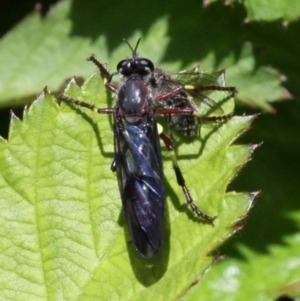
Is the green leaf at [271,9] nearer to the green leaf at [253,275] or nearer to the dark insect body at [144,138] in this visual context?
the dark insect body at [144,138]

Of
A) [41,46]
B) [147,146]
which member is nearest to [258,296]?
[147,146]

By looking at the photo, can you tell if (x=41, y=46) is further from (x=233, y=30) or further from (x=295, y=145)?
(x=295, y=145)

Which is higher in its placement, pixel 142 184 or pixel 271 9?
pixel 271 9

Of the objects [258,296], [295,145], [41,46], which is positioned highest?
[41,46]

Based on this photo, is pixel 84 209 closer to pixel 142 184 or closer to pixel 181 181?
pixel 142 184

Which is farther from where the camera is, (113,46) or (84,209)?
(113,46)

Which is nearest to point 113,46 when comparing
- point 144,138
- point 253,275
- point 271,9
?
point 271,9

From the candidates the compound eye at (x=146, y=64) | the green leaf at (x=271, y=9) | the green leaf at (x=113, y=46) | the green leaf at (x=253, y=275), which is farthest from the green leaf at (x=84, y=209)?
the green leaf at (x=253, y=275)
